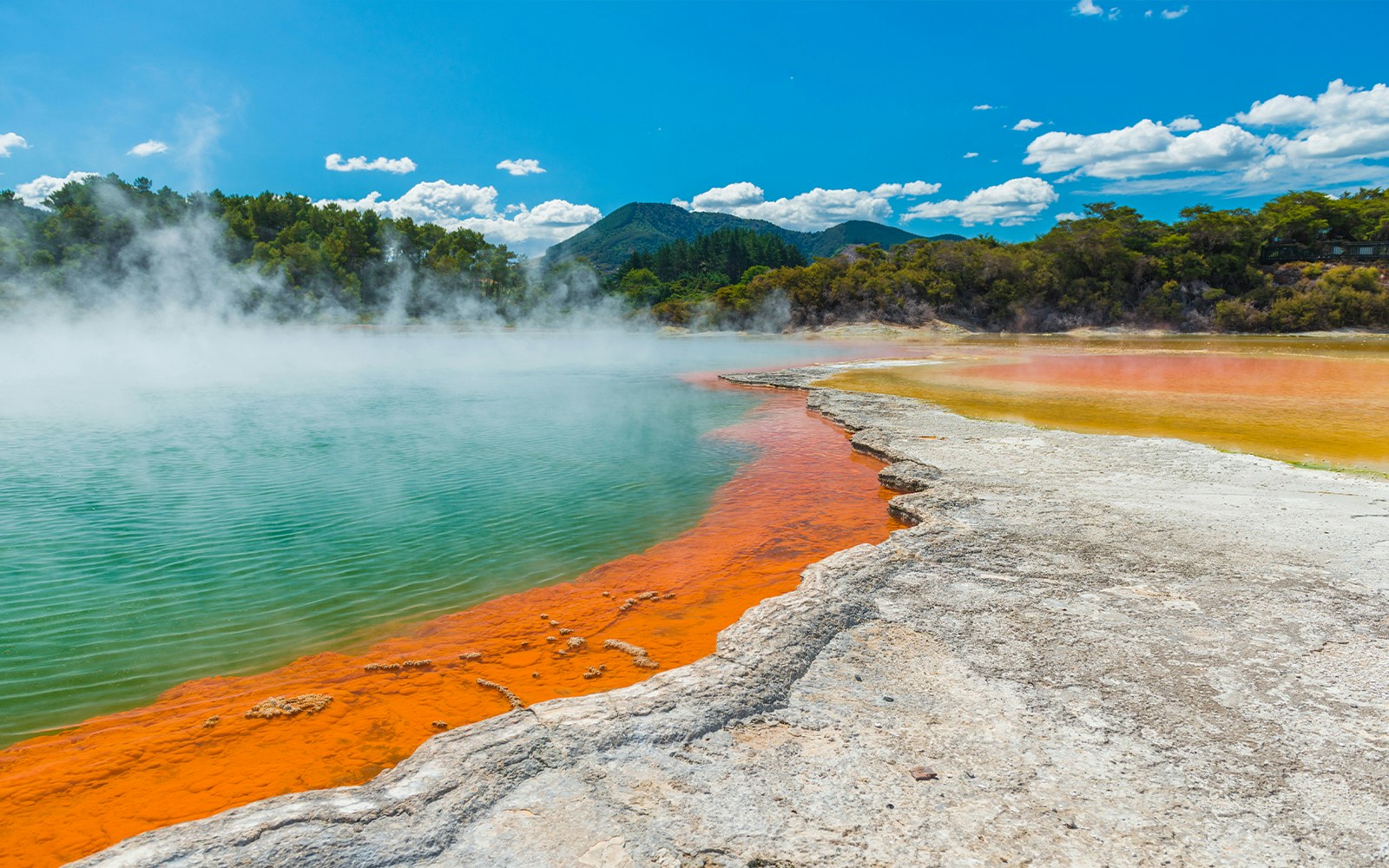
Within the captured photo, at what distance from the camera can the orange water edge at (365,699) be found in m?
3.29

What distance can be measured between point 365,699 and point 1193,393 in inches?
732

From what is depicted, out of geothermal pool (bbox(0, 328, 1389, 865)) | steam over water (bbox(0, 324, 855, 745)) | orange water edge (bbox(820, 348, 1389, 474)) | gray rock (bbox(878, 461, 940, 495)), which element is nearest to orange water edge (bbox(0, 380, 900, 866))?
geothermal pool (bbox(0, 328, 1389, 865))

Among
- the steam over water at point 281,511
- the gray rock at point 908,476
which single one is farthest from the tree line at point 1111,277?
the gray rock at point 908,476

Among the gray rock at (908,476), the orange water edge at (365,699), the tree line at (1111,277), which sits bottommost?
the orange water edge at (365,699)

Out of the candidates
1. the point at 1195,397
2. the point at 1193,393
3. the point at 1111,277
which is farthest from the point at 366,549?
the point at 1111,277

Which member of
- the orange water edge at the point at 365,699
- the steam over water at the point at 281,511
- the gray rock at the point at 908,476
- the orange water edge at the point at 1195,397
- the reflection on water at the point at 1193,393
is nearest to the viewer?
the orange water edge at the point at 365,699

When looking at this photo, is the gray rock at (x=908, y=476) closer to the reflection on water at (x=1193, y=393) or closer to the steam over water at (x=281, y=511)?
the steam over water at (x=281, y=511)

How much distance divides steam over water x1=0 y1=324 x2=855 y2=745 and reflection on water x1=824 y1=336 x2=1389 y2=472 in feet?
18.9

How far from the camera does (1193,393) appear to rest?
16531 mm

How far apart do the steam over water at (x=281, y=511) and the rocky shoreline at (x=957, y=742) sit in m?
2.52

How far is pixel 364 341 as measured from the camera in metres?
44.2

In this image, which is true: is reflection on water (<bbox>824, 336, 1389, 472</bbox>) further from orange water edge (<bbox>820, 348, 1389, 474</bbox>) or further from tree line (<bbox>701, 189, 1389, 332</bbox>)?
tree line (<bbox>701, 189, 1389, 332</bbox>)

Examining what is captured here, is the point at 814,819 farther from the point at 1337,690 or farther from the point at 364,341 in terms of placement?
the point at 364,341

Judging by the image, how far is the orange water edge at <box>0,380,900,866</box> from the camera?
3295 millimetres
